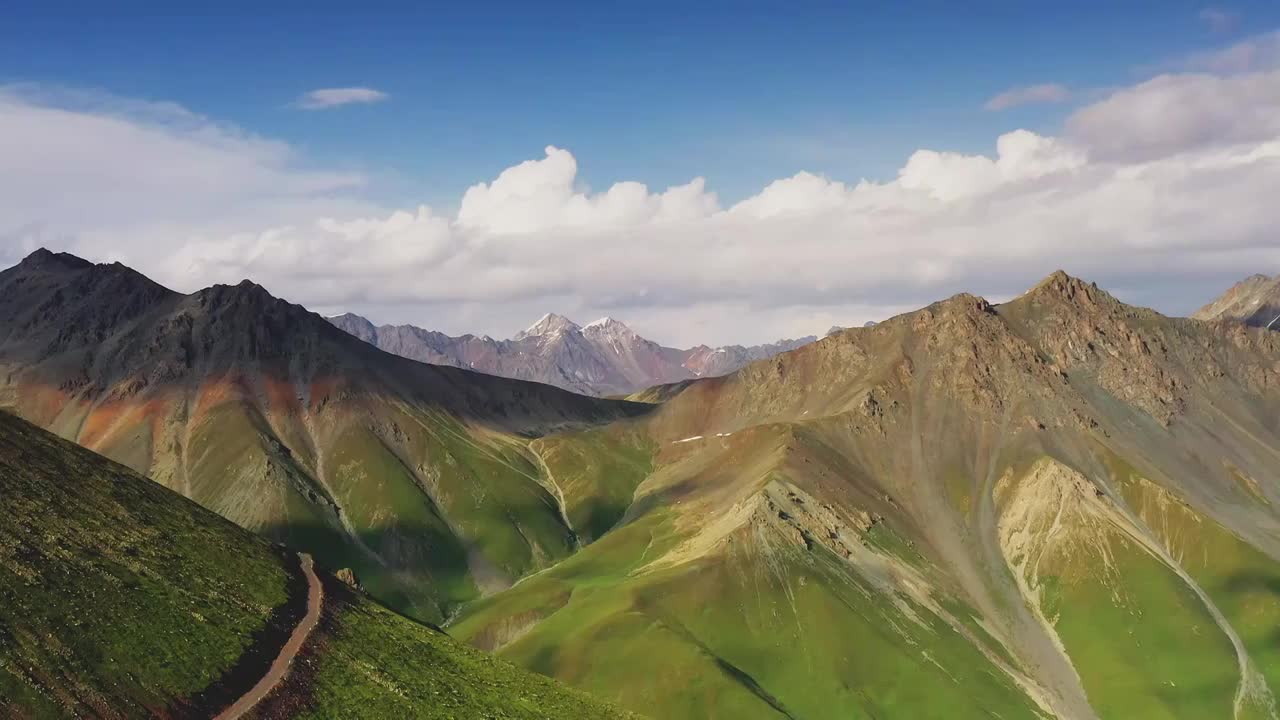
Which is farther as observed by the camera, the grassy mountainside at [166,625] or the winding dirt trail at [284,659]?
the winding dirt trail at [284,659]

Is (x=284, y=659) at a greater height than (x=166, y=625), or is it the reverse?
(x=166, y=625)

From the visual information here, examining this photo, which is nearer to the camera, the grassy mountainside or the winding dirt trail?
the grassy mountainside

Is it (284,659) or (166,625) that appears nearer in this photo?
(166,625)

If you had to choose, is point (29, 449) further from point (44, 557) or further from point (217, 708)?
point (217, 708)

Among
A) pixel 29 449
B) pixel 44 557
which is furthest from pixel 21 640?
pixel 29 449
